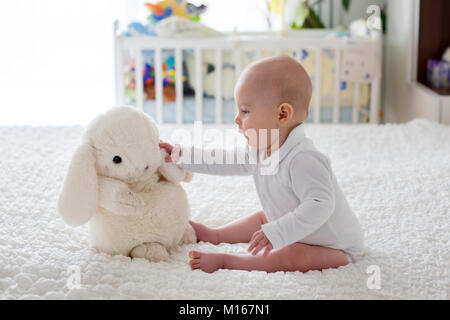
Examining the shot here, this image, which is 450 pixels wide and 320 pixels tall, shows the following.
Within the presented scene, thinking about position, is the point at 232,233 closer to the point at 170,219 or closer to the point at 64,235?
the point at 170,219

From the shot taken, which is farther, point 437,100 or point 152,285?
point 437,100

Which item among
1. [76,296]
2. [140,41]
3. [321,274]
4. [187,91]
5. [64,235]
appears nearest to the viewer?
[76,296]

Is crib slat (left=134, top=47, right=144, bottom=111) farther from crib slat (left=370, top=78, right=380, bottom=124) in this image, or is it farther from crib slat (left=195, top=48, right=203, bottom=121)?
crib slat (left=370, top=78, right=380, bottom=124)

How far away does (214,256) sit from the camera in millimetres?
1179

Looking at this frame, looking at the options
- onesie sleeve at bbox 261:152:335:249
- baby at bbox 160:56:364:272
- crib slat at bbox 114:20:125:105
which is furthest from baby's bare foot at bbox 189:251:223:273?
crib slat at bbox 114:20:125:105

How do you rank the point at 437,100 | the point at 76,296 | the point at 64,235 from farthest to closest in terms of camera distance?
the point at 437,100, the point at 64,235, the point at 76,296

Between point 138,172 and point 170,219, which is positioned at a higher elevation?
point 138,172

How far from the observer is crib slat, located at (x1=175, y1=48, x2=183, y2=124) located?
3189 millimetres

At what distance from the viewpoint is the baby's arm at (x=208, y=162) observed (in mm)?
1312

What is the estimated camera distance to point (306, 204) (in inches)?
45.0

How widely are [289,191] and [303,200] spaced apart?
0.22ft

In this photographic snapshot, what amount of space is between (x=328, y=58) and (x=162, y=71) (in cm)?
94

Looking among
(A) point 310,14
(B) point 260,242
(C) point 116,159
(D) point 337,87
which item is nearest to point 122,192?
(C) point 116,159

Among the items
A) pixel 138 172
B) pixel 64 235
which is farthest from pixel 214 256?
pixel 64 235
